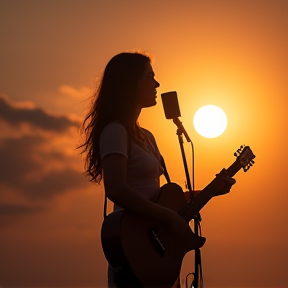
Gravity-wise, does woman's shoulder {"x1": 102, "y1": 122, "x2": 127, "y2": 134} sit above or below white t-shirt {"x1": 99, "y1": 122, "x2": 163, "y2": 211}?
above

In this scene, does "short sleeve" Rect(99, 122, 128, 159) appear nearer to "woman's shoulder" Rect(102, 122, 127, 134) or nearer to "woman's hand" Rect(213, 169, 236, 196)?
"woman's shoulder" Rect(102, 122, 127, 134)

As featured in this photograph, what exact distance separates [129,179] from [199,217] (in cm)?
73

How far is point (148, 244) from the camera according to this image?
3.13 metres

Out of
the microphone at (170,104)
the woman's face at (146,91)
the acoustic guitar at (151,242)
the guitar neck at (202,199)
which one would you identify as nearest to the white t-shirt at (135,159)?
the acoustic guitar at (151,242)

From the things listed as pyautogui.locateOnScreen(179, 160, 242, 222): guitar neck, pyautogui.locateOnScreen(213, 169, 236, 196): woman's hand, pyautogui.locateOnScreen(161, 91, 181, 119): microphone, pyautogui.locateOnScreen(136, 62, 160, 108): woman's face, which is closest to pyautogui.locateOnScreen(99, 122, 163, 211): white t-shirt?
pyautogui.locateOnScreen(136, 62, 160, 108): woman's face

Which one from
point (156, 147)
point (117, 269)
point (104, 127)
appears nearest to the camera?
point (117, 269)

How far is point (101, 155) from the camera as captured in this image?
3.02 metres

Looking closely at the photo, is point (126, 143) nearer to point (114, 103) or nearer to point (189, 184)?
point (114, 103)

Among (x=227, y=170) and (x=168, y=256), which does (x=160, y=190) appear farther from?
(x=227, y=170)

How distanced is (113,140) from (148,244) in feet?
2.10

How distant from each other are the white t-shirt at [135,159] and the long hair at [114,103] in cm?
8

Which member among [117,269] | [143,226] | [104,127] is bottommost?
[117,269]

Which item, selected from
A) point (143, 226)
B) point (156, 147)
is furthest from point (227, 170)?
point (143, 226)

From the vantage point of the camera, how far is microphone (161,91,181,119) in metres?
3.70
